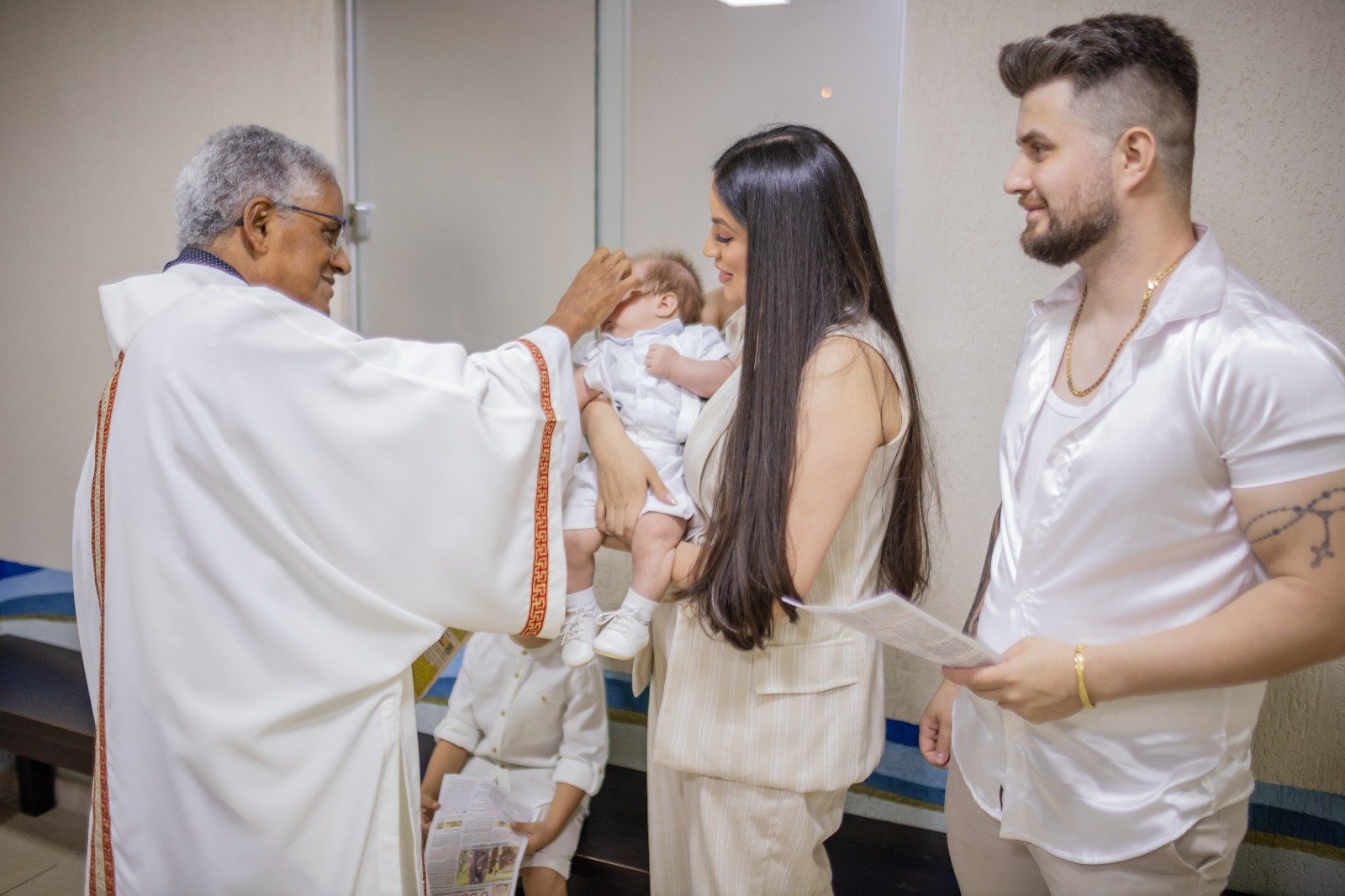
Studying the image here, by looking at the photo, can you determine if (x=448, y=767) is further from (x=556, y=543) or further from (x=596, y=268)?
(x=596, y=268)

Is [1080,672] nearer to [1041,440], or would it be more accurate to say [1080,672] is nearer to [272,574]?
[1041,440]

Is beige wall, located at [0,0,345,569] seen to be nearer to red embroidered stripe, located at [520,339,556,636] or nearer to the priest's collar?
the priest's collar

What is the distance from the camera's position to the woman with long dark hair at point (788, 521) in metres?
1.65

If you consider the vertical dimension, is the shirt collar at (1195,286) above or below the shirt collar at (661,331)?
above

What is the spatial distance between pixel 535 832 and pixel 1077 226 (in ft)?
6.50

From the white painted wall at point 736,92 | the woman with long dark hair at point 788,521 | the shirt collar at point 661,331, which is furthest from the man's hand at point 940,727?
the white painted wall at point 736,92

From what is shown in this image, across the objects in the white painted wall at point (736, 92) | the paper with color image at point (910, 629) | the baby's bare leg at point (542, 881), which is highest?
the white painted wall at point (736, 92)

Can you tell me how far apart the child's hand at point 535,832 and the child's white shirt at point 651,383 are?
1135 millimetres

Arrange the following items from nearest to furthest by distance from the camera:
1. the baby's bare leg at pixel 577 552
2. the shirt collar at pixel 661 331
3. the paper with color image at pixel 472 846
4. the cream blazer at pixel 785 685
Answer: the cream blazer at pixel 785 685 < the baby's bare leg at pixel 577 552 < the shirt collar at pixel 661 331 < the paper with color image at pixel 472 846

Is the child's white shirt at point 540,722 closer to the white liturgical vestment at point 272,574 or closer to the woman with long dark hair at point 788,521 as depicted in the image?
the woman with long dark hair at point 788,521

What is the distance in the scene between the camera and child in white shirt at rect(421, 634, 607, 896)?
261cm

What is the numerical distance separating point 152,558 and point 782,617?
42.9 inches

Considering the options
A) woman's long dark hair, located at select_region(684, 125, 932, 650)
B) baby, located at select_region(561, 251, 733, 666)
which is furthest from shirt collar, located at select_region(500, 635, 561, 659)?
woman's long dark hair, located at select_region(684, 125, 932, 650)

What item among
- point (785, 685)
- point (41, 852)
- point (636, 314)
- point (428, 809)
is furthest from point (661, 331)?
point (41, 852)
